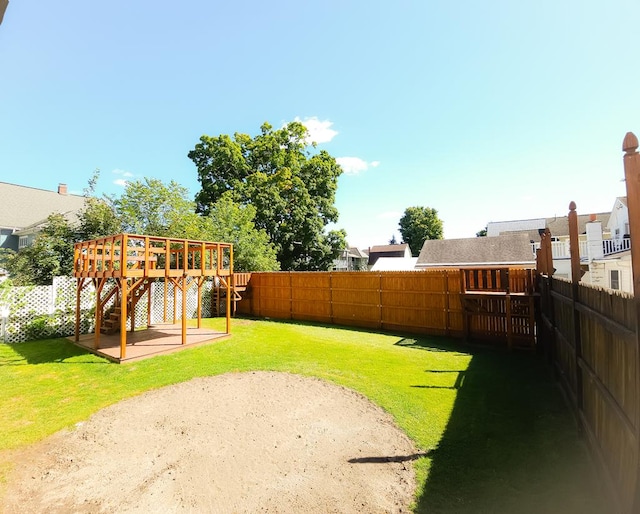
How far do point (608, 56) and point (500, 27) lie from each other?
2.46 metres

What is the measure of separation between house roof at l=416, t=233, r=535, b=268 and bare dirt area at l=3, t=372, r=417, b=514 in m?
16.6

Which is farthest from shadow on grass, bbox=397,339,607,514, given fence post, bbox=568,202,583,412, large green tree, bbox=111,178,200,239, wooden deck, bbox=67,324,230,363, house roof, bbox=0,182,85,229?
house roof, bbox=0,182,85,229

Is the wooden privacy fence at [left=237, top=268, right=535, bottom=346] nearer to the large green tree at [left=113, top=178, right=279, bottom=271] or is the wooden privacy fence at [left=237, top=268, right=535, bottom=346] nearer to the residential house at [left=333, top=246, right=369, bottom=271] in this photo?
the large green tree at [left=113, top=178, right=279, bottom=271]

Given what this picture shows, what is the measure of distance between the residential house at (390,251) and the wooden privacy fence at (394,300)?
4137 cm

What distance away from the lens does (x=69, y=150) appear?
16.6 m

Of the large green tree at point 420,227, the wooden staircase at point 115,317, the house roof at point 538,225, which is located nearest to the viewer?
the wooden staircase at point 115,317

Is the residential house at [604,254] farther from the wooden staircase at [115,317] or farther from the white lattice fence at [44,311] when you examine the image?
the white lattice fence at [44,311]

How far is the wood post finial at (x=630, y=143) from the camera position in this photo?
2.28 metres

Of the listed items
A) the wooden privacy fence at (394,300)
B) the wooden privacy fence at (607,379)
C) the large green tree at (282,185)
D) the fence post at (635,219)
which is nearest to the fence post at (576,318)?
the wooden privacy fence at (607,379)

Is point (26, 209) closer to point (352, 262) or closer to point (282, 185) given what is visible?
point (282, 185)

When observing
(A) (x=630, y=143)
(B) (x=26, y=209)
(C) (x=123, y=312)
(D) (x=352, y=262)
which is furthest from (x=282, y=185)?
(D) (x=352, y=262)

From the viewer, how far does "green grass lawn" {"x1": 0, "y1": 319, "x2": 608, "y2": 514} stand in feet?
10.0

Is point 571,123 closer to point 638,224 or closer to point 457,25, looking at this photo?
point 457,25

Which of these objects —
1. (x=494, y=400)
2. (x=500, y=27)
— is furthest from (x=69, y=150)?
(x=494, y=400)
